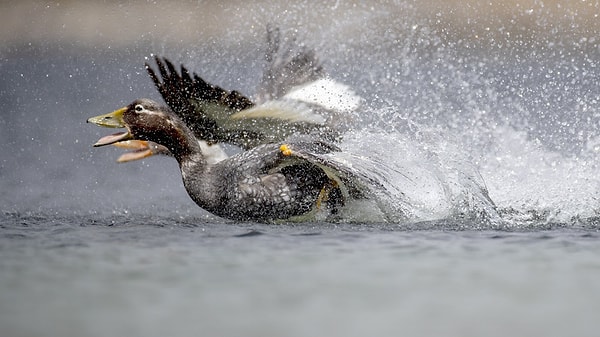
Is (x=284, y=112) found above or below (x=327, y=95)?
below

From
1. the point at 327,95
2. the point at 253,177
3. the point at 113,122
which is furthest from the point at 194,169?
the point at 327,95

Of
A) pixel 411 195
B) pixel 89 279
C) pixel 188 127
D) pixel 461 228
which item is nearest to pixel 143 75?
pixel 188 127

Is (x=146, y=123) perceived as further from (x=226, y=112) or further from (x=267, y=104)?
(x=267, y=104)

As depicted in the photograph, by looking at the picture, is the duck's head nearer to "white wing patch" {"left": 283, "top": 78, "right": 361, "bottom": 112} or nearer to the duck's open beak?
the duck's open beak

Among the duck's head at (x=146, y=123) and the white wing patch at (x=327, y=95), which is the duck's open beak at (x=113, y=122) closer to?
the duck's head at (x=146, y=123)

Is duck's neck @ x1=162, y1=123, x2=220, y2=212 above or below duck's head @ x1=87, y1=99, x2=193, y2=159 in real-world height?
below

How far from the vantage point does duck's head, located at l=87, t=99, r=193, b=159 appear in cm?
679

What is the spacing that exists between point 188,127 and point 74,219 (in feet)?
3.70

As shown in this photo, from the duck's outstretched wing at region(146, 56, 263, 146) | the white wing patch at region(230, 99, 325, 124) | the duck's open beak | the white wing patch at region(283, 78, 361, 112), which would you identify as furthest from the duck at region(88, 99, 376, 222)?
the white wing patch at region(283, 78, 361, 112)

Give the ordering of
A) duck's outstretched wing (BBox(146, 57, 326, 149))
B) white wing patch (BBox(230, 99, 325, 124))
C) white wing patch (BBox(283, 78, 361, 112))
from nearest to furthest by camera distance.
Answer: duck's outstretched wing (BBox(146, 57, 326, 149)), white wing patch (BBox(230, 99, 325, 124)), white wing patch (BBox(283, 78, 361, 112))

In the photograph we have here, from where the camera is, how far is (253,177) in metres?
6.53

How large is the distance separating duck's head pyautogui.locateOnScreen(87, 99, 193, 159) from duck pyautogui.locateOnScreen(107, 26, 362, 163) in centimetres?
34

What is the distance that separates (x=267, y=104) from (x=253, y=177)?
1.18m

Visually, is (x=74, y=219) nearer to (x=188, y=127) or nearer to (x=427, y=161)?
(x=188, y=127)
